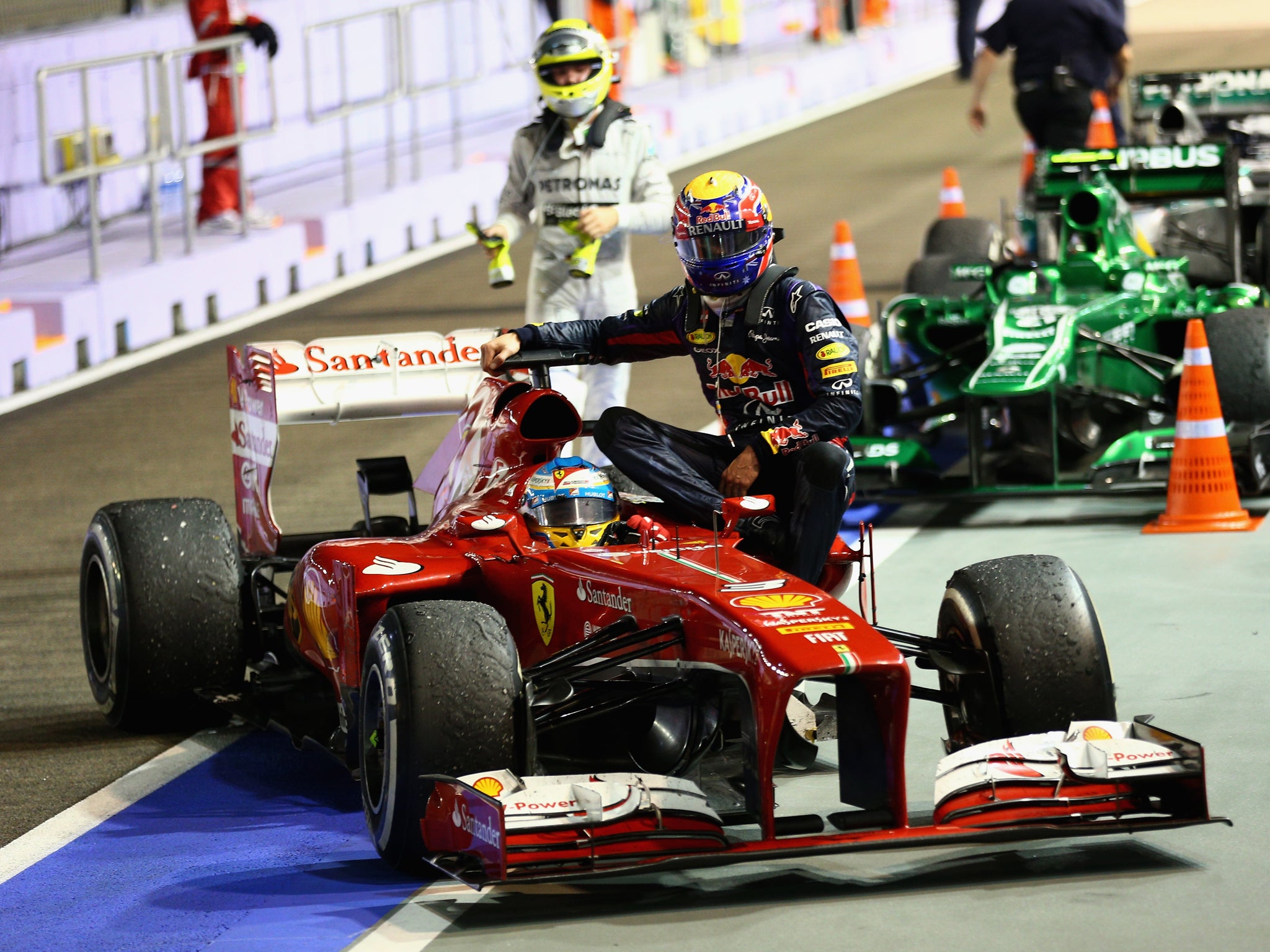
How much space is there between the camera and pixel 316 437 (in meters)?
13.5

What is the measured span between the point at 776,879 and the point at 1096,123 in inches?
515

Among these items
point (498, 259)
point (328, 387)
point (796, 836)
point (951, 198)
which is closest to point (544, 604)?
point (796, 836)

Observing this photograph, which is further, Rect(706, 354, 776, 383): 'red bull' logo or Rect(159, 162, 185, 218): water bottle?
Rect(159, 162, 185, 218): water bottle

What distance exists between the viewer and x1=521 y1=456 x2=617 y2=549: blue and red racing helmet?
696cm

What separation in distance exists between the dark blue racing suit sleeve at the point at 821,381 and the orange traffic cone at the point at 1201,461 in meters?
3.64

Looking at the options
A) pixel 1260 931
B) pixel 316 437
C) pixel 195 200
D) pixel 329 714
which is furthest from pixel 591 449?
pixel 195 200

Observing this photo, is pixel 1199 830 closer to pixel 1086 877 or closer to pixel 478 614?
pixel 1086 877

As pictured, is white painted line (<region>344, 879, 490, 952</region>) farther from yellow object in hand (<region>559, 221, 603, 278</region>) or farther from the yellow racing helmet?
the yellow racing helmet

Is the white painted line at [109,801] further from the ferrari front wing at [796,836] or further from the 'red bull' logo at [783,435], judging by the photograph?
the 'red bull' logo at [783,435]

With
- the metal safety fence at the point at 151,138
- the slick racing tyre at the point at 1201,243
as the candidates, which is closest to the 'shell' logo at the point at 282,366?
the metal safety fence at the point at 151,138

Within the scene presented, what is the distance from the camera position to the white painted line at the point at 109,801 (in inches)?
262

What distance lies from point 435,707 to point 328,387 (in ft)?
9.06

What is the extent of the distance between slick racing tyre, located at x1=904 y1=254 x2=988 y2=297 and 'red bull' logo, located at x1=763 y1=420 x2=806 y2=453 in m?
6.92

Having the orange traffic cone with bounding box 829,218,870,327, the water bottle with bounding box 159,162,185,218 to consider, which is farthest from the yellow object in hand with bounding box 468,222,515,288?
the water bottle with bounding box 159,162,185,218
